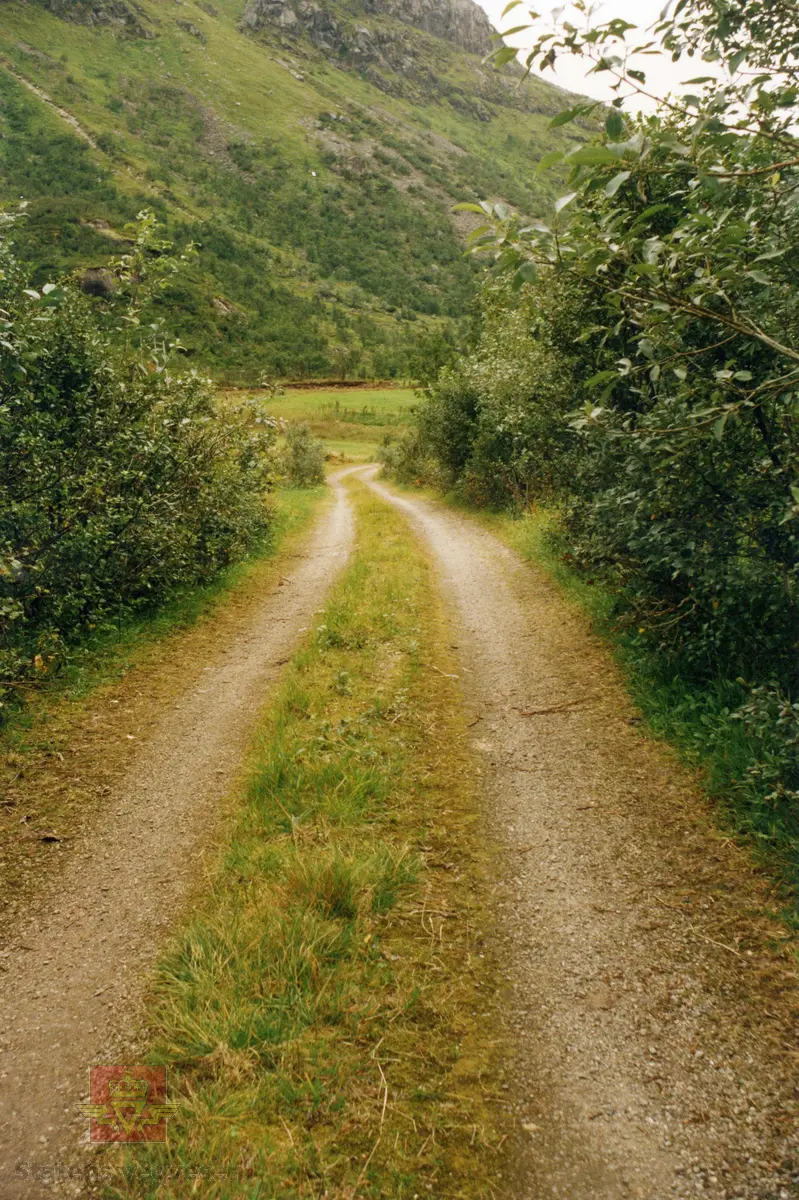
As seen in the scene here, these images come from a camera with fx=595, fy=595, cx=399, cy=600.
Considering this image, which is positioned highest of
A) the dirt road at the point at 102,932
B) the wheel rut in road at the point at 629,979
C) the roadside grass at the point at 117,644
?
the roadside grass at the point at 117,644

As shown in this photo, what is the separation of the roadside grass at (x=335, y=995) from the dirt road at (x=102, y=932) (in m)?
0.31

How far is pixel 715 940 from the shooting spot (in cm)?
400

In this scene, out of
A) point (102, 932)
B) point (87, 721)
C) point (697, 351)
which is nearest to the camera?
point (697, 351)

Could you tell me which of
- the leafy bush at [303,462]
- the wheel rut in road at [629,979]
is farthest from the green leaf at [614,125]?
the leafy bush at [303,462]

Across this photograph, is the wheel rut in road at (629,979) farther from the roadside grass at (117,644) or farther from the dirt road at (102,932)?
the roadside grass at (117,644)

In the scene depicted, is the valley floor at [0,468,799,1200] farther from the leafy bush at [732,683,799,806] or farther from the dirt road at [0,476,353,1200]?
the leafy bush at [732,683,799,806]

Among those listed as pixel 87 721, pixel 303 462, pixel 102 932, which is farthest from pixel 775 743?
pixel 303 462

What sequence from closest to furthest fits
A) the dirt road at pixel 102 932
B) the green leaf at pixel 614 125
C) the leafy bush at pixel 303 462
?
the green leaf at pixel 614 125 → the dirt road at pixel 102 932 → the leafy bush at pixel 303 462

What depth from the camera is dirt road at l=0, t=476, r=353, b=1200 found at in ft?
10.2

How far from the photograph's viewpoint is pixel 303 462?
44594mm

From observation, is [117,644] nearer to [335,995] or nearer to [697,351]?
[335,995]

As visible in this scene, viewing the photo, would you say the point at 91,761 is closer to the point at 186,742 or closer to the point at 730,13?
the point at 186,742

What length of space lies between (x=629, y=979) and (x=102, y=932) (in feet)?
12.2

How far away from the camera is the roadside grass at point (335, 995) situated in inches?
109
